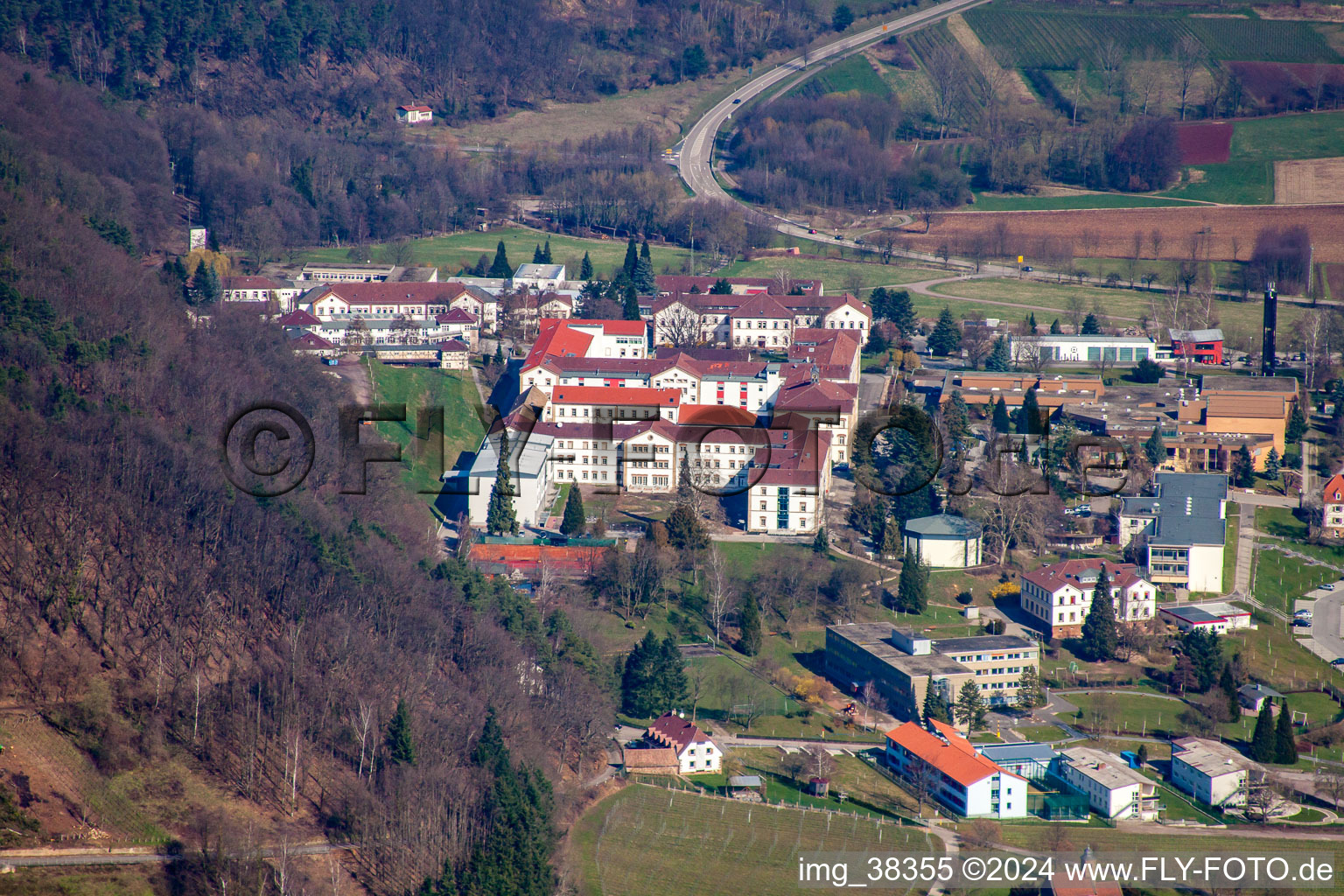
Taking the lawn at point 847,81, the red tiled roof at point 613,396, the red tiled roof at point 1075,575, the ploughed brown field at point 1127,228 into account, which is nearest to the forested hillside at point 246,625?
the red tiled roof at point 613,396

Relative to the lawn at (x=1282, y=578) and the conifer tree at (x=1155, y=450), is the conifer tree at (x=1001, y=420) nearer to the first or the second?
the conifer tree at (x=1155, y=450)

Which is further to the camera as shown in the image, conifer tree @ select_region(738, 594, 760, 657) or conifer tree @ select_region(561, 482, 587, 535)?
conifer tree @ select_region(561, 482, 587, 535)

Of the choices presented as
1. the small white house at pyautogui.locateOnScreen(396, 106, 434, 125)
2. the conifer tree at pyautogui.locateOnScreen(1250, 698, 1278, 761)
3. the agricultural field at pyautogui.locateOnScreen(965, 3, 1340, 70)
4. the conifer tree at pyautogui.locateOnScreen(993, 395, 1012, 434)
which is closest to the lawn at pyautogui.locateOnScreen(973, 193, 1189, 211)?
the agricultural field at pyautogui.locateOnScreen(965, 3, 1340, 70)

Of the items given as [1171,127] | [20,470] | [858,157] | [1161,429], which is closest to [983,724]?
[1161,429]

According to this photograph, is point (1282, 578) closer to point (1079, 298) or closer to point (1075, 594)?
point (1075, 594)

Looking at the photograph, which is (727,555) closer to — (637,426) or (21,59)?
(637,426)

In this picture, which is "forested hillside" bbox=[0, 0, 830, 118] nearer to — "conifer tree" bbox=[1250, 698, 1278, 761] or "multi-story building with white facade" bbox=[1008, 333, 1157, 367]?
"multi-story building with white facade" bbox=[1008, 333, 1157, 367]
